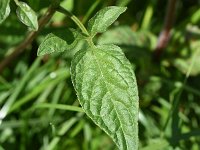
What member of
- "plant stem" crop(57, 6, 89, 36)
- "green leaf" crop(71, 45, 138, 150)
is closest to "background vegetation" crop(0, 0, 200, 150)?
"plant stem" crop(57, 6, 89, 36)

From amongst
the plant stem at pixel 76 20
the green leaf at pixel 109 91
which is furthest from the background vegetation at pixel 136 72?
the green leaf at pixel 109 91

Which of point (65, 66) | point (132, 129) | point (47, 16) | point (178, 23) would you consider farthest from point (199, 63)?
point (132, 129)

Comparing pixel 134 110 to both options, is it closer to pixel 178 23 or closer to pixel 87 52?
pixel 87 52

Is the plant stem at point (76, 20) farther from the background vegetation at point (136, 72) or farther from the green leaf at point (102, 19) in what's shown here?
the background vegetation at point (136, 72)

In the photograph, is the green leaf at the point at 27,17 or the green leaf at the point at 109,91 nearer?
the green leaf at the point at 109,91

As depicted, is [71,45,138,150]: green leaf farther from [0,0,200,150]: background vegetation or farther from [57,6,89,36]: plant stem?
[0,0,200,150]: background vegetation

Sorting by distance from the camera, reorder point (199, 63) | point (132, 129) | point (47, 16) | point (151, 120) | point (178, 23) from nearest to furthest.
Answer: point (132, 129) → point (47, 16) → point (151, 120) → point (199, 63) → point (178, 23)
